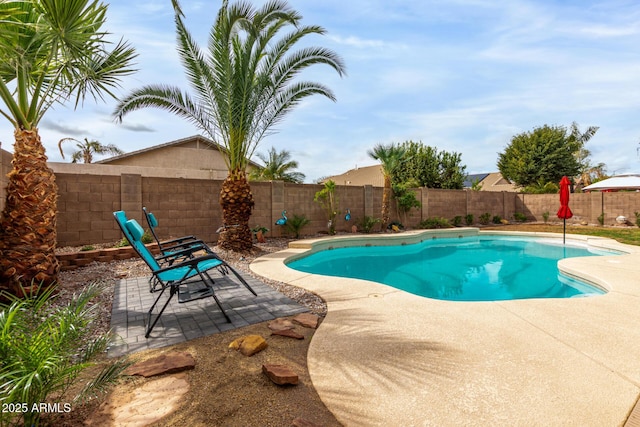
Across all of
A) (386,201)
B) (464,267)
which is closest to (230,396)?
(464,267)

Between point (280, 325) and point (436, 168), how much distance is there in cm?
2000

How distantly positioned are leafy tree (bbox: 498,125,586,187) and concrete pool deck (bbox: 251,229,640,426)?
2297 cm

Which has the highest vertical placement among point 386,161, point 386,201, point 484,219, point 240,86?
point 240,86

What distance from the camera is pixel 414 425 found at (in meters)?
1.71

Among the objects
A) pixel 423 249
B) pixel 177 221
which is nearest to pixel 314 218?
pixel 423 249

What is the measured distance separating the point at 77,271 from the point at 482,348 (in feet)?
22.3

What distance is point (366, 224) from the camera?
42.5 ft

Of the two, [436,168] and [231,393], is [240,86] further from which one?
[436,168]

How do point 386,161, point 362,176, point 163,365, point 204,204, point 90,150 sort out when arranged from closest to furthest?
point 163,365 < point 204,204 < point 386,161 < point 90,150 < point 362,176

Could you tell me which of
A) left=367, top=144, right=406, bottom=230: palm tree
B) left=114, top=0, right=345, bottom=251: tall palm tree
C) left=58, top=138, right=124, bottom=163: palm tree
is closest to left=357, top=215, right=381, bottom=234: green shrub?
left=367, top=144, right=406, bottom=230: palm tree

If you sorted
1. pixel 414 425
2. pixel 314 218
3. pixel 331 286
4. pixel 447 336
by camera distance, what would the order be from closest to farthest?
1. pixel 414 425
2. pixel 447 336
3. pixel 331 286
4. pixel 314 218

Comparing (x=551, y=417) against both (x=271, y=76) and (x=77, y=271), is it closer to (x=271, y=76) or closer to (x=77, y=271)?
(x=77, y=271)

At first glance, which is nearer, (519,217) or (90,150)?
(519,217)

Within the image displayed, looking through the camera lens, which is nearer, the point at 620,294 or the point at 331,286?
the point at 620,294
